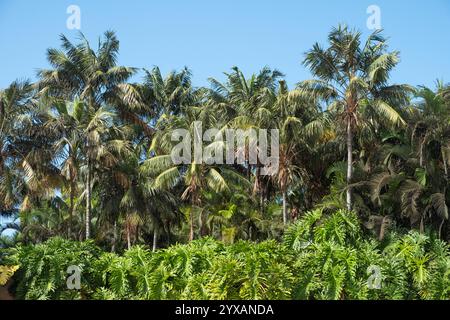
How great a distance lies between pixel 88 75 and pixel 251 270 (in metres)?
16.2

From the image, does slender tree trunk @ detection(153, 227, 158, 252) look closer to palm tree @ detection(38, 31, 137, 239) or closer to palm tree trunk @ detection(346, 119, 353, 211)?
palm tree @ detection(38, 31, 137, 239)

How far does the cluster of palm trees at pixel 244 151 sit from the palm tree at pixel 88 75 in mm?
57

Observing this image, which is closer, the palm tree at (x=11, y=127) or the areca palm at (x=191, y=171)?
the palm tree at (x=11, y=127)

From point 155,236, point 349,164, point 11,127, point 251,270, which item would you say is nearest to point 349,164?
point 349,164

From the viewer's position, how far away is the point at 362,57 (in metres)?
26.6

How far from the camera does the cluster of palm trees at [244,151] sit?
24.8 metres

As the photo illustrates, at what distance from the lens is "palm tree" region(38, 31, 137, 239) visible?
3194 centimetres

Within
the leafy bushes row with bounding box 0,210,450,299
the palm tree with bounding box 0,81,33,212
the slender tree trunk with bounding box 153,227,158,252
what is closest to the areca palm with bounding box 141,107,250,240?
the slender tree trunk with bounding box 153,227,158,252

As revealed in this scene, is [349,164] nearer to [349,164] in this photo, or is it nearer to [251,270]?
[349,164]

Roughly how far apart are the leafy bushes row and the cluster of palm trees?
317 cm

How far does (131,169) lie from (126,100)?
11.3 ft

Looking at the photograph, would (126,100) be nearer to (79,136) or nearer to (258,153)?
(79,136)

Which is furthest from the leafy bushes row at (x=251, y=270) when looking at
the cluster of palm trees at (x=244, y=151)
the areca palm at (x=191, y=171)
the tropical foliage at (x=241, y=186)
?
the areca palm at (x=191, y=171)

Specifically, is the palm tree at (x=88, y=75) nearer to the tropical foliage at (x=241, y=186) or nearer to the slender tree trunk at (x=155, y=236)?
the tropical foliage at (x=241, y=186)
